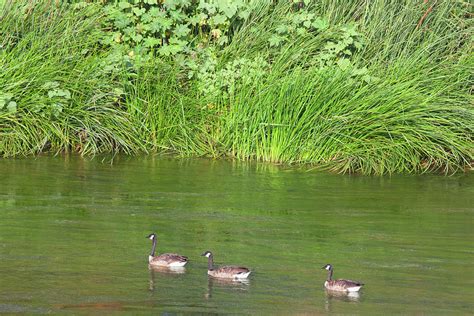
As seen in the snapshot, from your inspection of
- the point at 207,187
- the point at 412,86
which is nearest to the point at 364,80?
the point at 412,86

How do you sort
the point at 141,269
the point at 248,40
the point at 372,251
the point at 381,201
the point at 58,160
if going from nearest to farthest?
the point at 141,269, the point at 372,251, the point at 381,201, the point at 58,160, the point at 248,40

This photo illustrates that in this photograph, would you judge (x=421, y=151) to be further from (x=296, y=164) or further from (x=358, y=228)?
(x=358, y=228)

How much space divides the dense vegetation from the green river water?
0.44 m

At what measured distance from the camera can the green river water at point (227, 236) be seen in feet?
28.7

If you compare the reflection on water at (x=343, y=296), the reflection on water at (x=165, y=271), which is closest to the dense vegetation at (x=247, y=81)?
the reflection on water at (x=165, y=271)

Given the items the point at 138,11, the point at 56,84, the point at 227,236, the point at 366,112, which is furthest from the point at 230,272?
the point at 138,11

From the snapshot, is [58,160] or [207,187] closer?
[207,187]

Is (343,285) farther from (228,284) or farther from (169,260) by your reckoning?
(169,260)

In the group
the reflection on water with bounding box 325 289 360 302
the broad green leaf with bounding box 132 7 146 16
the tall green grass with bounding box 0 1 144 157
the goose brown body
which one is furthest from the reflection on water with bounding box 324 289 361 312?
the broad green leaf with bounding box 132 7 146 16

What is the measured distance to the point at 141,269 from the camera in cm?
961

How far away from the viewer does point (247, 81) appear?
14750 millimetres

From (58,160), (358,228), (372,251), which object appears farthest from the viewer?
(58,160)

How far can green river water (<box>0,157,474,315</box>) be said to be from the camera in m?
8.75

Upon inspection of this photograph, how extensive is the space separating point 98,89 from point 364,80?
10.9 ft
